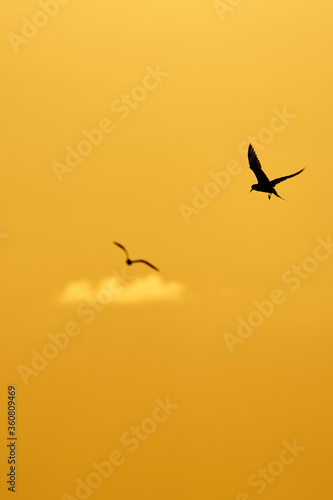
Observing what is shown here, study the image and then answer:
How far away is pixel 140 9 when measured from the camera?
3.40 metres

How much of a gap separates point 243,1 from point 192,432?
2.00 m

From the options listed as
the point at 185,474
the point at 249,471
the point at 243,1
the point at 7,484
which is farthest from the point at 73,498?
the point at 243,1

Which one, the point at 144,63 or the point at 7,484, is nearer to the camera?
the point at 7,484

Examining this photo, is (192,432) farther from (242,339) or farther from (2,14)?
(2,14)

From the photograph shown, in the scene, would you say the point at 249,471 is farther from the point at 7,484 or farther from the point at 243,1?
the point at 243,1

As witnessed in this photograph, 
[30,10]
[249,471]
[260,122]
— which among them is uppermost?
[30,10]

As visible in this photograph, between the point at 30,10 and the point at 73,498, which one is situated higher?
the point at 30,10

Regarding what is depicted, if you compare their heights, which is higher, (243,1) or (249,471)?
(243,1)

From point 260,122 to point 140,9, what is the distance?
764 millimetres

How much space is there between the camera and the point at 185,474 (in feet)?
10.5

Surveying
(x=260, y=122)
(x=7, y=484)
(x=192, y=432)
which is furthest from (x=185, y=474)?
(x=260, y=122)

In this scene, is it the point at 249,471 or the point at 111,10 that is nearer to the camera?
the point at 249,471

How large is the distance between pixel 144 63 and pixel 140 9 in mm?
254

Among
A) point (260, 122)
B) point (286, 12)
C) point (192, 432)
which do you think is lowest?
point (192, 432)
